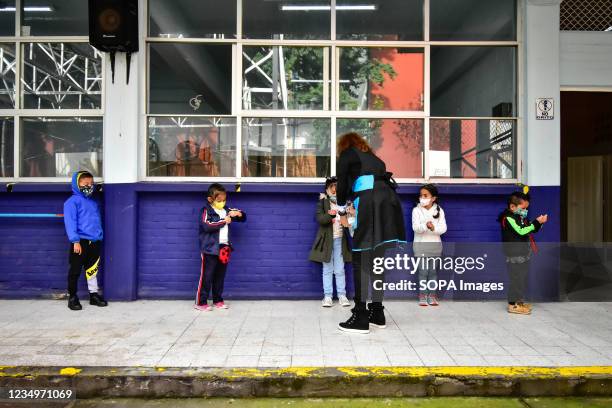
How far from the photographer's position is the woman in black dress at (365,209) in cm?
567

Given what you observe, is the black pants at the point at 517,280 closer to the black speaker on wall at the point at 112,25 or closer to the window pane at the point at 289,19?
the window pane at the point at 289,19

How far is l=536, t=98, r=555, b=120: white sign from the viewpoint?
24.5ft

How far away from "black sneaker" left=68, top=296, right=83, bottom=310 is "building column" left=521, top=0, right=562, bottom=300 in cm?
594

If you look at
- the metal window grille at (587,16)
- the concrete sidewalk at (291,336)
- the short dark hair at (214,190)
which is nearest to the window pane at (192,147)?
the short dark hair at (214,190)

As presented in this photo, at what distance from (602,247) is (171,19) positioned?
8.48m

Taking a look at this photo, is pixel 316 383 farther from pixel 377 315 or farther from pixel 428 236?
pixel 428 236

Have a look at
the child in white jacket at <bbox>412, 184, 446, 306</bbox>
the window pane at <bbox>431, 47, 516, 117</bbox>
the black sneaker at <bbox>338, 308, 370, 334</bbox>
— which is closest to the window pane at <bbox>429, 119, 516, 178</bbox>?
the window pane at <bbox>431, 47, 516, 117</bbox>

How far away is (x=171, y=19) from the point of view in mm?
7672

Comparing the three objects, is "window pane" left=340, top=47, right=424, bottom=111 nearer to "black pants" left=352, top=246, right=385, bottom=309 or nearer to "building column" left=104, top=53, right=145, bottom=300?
"black pants" left=352, top=246, right=385, bottom=309

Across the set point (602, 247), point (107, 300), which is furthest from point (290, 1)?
point (602, 247)

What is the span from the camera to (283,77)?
25.2 ft

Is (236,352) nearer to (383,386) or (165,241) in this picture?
(383,386)

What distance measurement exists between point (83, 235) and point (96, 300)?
868 mm

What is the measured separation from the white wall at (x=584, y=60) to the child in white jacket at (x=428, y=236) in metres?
2.55
